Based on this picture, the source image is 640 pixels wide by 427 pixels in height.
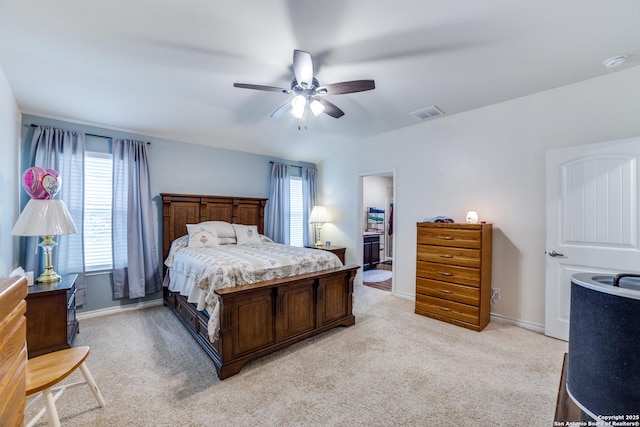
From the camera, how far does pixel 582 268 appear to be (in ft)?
8.79

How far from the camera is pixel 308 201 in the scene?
18.4ft

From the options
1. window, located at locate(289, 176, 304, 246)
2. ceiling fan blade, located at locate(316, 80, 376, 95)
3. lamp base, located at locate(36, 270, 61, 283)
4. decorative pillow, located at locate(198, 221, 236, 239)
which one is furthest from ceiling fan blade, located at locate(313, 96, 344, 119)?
lamp base, located at locate(36, 270, 61, 283)

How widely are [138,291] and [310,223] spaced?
3.08m

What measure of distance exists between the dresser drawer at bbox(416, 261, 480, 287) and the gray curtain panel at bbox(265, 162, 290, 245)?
262 cm

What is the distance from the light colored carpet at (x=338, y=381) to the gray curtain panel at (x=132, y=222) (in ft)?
2.06

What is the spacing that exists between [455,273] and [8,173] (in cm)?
476

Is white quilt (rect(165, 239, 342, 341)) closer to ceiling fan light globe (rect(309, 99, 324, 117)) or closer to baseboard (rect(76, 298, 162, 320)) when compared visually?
baseboard (rect(76, 298, 162, 320))

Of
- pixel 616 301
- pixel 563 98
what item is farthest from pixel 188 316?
pixel 563 98

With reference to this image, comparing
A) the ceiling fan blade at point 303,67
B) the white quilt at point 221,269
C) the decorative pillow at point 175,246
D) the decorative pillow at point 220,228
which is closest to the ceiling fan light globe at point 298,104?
the ceiling fan blade at point 303,67

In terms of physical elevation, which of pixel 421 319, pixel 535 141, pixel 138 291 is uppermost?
pixel 535 141

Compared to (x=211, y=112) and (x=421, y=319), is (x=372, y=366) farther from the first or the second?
(x=211, y=112)

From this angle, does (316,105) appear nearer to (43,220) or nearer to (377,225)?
(43,220)

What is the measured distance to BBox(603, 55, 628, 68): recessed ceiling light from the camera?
93.3 inches

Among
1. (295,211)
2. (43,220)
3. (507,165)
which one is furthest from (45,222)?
(507,165)
